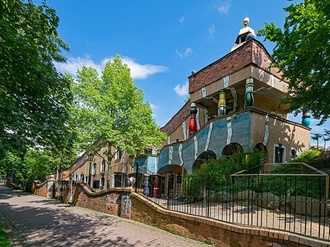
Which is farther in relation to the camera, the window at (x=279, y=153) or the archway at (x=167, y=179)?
the archway at (x=167, y=179)

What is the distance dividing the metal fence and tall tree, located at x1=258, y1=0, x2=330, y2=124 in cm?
322

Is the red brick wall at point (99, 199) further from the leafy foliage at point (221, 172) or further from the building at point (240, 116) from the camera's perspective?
the leafy foliage at point (221, 172)

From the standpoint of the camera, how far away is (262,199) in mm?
6000

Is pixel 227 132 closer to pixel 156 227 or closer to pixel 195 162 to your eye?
pixel 195 162

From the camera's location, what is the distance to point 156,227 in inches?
338

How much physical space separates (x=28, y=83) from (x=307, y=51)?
8.99 metres

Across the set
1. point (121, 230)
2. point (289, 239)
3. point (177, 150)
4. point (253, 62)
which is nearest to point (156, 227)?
point (121, 230)

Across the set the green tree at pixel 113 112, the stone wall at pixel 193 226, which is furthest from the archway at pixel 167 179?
the stone wall at pixel 193 226

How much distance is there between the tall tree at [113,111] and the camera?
15.6 meters

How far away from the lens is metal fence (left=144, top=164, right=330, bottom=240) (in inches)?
245

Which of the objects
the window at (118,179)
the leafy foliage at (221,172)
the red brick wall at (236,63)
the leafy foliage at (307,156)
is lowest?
the window at (118,179)

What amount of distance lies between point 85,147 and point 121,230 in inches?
338

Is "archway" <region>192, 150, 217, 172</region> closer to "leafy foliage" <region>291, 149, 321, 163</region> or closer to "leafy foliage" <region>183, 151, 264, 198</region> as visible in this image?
"leafy foliage" <region>183, 151, 264, 198</region>

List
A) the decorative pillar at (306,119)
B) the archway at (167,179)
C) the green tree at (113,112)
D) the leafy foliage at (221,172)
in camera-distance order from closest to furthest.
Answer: the leafy foliage at (221,172) → the decorative pillar at (306,119) → the green tree at (113,112) → the archway at (167,179)
